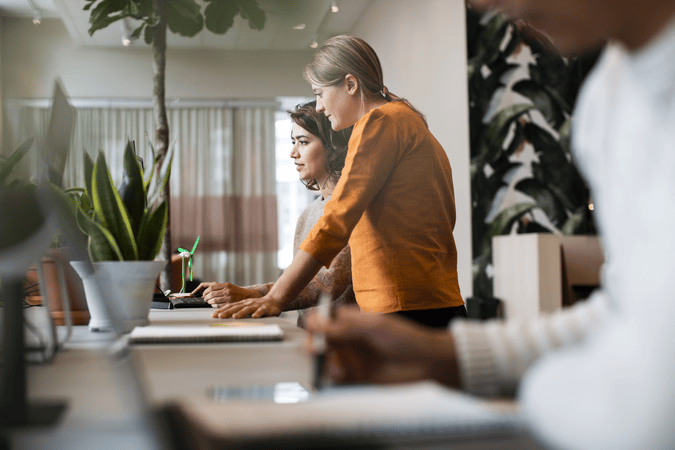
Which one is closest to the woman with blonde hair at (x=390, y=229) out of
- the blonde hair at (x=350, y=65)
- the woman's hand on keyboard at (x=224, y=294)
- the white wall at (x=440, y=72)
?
the blonde hair at (x=350, y=65)

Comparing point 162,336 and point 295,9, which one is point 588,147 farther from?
point 295,9

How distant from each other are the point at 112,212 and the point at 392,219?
592mm

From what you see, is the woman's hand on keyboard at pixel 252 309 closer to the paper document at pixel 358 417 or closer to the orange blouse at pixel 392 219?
the orange blouse at pixel 392 219

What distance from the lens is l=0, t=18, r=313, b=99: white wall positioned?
5969 mm

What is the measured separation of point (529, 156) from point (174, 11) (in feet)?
6.72

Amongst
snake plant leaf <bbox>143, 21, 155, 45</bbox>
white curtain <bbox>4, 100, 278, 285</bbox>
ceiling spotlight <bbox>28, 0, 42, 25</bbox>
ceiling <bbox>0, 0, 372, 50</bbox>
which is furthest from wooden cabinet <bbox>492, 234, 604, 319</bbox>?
ceiling spotlight <bbox>28, 0, 42, 25</bbox>

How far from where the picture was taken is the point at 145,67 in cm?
625

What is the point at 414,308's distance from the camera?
1239 millimetres

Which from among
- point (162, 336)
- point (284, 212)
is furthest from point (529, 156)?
point (284, 212)

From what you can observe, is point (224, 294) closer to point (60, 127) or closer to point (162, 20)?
point (60, 127)

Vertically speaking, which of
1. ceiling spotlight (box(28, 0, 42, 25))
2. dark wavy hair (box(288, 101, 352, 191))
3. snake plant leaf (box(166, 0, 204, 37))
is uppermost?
ceiling spotlight (box(28, 0, 42, 25))

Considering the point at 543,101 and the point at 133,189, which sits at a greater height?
the point at 543,101

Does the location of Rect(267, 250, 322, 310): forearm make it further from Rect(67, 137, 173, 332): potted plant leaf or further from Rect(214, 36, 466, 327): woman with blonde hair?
Rect(67, 137, 173, 332): potted plant leaf

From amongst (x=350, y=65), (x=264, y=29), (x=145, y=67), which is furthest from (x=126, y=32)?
(x=350, y=65)
